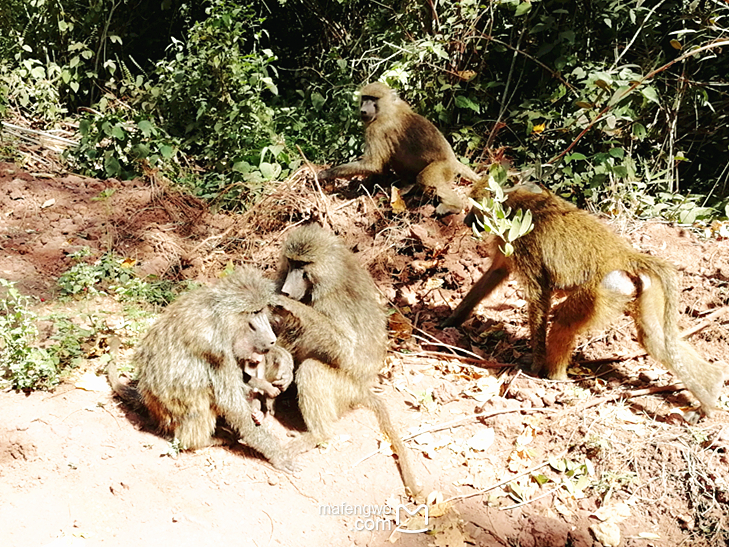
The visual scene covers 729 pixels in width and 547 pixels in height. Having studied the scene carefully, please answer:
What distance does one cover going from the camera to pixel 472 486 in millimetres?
3635

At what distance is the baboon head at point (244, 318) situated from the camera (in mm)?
3594

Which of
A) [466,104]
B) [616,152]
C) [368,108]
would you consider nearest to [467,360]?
[616,152]

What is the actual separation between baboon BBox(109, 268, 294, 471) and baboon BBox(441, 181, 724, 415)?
1.83 meters

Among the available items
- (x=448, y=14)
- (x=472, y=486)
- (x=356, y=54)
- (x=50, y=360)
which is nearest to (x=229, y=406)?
(x=50, y=360)

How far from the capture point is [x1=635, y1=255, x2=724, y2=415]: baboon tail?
3881 millimetres

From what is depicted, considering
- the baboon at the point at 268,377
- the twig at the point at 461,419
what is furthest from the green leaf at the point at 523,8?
the baboon at the point at 268,377

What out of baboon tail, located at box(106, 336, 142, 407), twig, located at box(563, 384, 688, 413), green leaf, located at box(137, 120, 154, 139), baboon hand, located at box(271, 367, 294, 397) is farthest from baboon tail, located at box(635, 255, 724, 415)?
green leaf, located at box(137, 120, 154, 139)

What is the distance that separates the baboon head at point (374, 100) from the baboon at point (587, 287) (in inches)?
93.0

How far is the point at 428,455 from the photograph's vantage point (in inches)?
150

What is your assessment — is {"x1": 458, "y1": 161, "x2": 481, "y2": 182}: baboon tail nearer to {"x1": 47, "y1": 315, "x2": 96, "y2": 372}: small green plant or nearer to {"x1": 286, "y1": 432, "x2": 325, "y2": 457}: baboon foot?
{"x1": 286, "y1": 432, "x2": 325, "y2": 457}: baboon foot

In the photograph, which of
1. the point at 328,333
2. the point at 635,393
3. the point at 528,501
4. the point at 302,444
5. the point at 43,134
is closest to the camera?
the point at 528,501

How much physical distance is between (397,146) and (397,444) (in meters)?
3.57

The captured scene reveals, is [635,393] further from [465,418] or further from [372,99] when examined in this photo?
[372,99]

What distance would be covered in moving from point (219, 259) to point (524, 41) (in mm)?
4131
